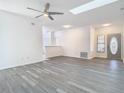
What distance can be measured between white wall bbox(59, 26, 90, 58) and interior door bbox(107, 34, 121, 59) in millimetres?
1884

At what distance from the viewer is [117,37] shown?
277 inches

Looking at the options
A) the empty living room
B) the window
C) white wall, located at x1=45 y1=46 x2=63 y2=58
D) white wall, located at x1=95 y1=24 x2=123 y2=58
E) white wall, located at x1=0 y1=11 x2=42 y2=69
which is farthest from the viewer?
white wall, located at x1=45 y1=46 x2=63 y2=58

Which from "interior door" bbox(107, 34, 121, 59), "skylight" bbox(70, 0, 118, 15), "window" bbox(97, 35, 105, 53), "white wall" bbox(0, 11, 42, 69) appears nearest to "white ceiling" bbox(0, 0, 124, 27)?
"skylight" bbox(70, 0, 118, 15)

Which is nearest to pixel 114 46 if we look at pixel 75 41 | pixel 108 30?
pixel 108 30

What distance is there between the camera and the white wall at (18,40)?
4.48 m

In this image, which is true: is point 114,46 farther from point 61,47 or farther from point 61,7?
point 61,7

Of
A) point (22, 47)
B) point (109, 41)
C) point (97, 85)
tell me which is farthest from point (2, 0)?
point (109, 41)

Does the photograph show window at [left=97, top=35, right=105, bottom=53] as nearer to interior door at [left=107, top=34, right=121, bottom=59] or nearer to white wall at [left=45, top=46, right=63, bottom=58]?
interior door at [left=107, top=34, right=121, bottom=59]

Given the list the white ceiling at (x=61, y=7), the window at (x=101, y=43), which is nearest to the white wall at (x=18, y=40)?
the white ceiling at (x=61, y=7)

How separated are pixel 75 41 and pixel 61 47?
1844 mm

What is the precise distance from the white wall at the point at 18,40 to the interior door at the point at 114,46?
5.58 metres

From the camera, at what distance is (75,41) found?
7.91 m

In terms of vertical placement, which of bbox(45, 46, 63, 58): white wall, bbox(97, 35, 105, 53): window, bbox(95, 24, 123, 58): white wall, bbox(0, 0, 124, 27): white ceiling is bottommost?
bbox(45, 46, 63, 58): white wall

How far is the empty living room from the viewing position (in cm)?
292
